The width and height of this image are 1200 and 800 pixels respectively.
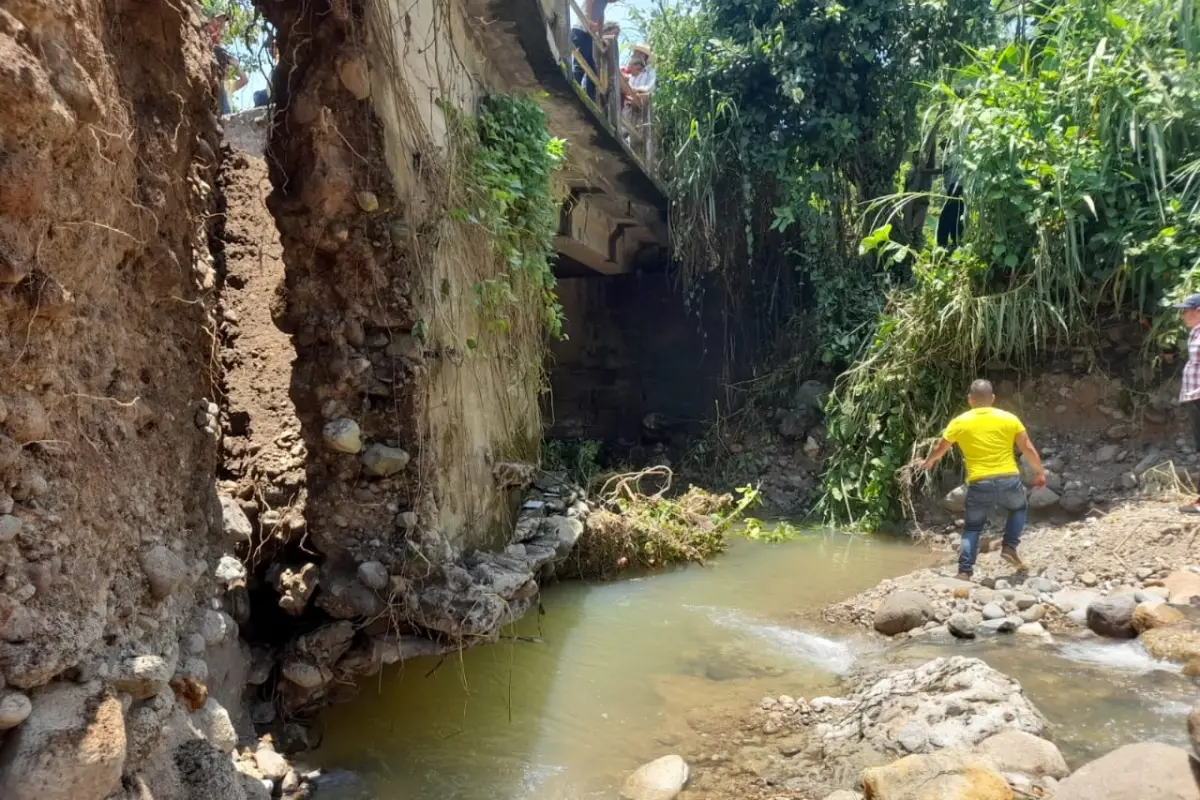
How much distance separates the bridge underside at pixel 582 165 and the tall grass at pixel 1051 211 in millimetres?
2769

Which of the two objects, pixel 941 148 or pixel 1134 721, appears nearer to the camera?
pixel 1134 721

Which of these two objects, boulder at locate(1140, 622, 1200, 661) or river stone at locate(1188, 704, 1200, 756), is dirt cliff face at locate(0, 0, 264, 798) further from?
boulder at locate(1140, 622, 1200, 661)

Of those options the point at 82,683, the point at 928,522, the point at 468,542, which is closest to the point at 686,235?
the point at 928,522

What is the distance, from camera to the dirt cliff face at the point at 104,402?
1689 mm

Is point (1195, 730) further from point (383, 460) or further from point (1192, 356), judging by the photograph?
point (1192, 356)

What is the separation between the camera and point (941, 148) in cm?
880

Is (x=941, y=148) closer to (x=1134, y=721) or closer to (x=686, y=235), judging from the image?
(x=686, y=235)

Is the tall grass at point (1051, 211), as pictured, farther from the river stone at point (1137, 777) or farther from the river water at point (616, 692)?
the river stone at point (1137, 777)

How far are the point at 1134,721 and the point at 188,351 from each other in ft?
13.4

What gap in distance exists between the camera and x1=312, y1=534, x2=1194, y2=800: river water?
10.7 feet

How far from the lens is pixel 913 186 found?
9562mm

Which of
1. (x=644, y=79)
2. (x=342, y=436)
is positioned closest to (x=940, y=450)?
(x=342, y=436)

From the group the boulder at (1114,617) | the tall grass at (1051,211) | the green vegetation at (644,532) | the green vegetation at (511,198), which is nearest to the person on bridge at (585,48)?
the green vegetation at (511,198)

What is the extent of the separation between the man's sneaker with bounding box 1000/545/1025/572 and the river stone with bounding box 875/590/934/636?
1.11 metres
